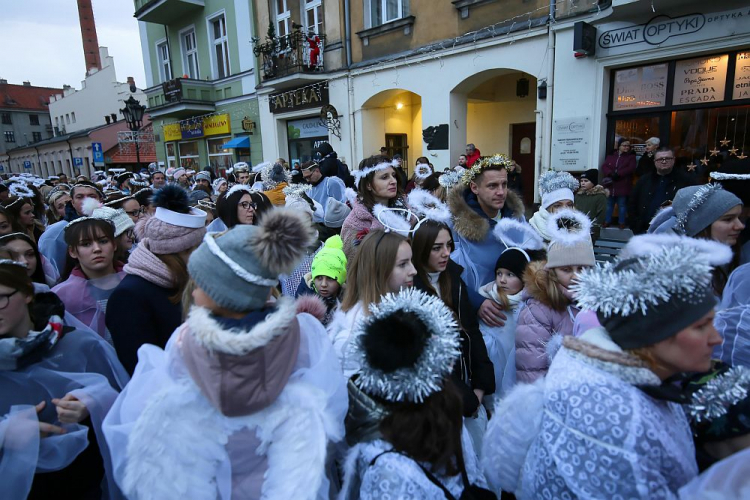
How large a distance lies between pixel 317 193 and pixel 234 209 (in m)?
2.24

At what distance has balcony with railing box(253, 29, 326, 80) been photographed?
11406 mm

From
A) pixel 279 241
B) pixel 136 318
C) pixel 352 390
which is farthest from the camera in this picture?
pixel 136 318

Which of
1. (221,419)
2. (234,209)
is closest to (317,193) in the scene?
(234,209)

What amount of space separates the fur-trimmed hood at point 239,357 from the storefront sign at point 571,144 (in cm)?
742

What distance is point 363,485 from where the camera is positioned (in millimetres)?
1254

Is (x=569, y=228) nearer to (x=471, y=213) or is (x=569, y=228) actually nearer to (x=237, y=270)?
(x=471, y=213)

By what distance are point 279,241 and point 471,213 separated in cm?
215

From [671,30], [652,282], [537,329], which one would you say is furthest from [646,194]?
[652,282]

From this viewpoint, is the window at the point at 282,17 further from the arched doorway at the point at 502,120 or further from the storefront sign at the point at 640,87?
the storefront sign at the point at 640,87

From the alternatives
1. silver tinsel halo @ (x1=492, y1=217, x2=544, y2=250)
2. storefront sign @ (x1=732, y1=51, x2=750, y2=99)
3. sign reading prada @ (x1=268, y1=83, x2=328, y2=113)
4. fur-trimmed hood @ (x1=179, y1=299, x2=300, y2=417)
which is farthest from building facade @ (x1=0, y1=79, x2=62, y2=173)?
storefront sign @ (x1=732, y1=51, x2=750, y2=99)

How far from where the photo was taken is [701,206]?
2334 millimetres

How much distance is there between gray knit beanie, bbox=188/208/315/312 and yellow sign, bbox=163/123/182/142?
61.1 feet

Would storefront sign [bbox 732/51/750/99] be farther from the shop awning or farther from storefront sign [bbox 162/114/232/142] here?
storefront sign [bbox 162/114/232/142]

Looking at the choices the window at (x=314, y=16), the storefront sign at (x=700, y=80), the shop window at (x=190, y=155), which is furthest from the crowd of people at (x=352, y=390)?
the shop window at (x=190, y=155)
